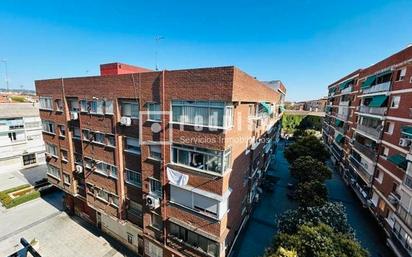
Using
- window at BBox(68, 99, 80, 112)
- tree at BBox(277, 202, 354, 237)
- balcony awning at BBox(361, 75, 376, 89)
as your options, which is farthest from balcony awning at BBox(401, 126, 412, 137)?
window at BBox(68, 99, 80, 112)

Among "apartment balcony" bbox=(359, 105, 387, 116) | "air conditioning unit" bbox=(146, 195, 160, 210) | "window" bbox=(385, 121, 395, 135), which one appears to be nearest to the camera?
Result: "air conditioning unit" bbox=(146, 195, 160, 210)

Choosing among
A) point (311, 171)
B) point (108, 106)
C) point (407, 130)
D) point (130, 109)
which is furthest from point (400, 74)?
point (108, 106)

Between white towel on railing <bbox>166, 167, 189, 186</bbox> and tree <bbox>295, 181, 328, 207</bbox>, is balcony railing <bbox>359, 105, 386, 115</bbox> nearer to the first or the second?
tree <bbox>295, 181, 328, 207</bbox>

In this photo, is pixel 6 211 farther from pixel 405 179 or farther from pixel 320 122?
pixel 320 122

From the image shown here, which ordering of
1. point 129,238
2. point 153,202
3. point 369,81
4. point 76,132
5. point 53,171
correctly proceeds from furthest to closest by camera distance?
1. point 369,81
2. point 53,171
3. point 76,132
4. point 129,238
5. point 153,202

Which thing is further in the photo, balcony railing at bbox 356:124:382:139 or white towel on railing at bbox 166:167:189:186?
balcony railing at bbox 356:124:382:139

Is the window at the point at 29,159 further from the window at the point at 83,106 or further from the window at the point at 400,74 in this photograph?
the window at the point at 400,74

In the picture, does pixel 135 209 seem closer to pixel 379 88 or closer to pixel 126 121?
pixel 126 121
